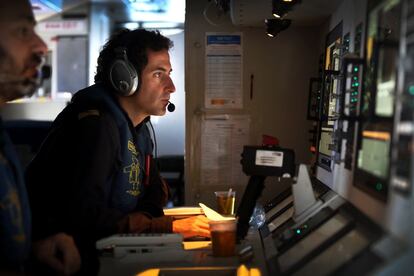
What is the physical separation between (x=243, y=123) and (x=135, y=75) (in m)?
0.73

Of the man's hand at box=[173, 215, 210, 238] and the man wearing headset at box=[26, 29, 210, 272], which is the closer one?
the man wearing headset at box=[26, 29, 210, 272]

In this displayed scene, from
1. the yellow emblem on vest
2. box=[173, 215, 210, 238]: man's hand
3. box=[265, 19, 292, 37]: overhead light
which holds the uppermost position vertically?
box=[265, 19, 292, 37]: overhead light

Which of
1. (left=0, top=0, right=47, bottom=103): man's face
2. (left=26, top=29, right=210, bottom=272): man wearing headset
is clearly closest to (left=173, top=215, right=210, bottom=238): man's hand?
(left=26, top=29, right=210, bottom=272): man wearing headset

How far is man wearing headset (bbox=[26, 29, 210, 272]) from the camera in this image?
63.2 inches

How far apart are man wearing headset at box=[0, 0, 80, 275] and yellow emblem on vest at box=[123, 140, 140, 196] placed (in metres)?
0.52

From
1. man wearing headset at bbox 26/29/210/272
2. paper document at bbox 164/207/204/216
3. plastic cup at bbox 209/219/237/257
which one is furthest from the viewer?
paper document at bbox 164/207/204/216

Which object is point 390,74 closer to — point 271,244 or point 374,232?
point 374,232

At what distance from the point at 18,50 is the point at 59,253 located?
0.61 m

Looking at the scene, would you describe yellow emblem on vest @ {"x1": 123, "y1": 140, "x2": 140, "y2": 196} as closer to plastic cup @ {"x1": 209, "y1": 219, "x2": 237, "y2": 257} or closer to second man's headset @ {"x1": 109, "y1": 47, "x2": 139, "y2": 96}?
second man's headset @ {"x1": 109, "y1": 47, "x2": 139, "y2": 96}

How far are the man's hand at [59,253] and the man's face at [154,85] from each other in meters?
0.82

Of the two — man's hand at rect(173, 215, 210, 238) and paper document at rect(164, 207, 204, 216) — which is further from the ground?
man's hand at rect(173, 215, 210, 238)

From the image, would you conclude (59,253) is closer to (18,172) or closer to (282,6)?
(18,172)

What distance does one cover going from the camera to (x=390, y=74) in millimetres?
1015

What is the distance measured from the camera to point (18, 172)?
4.20ft
